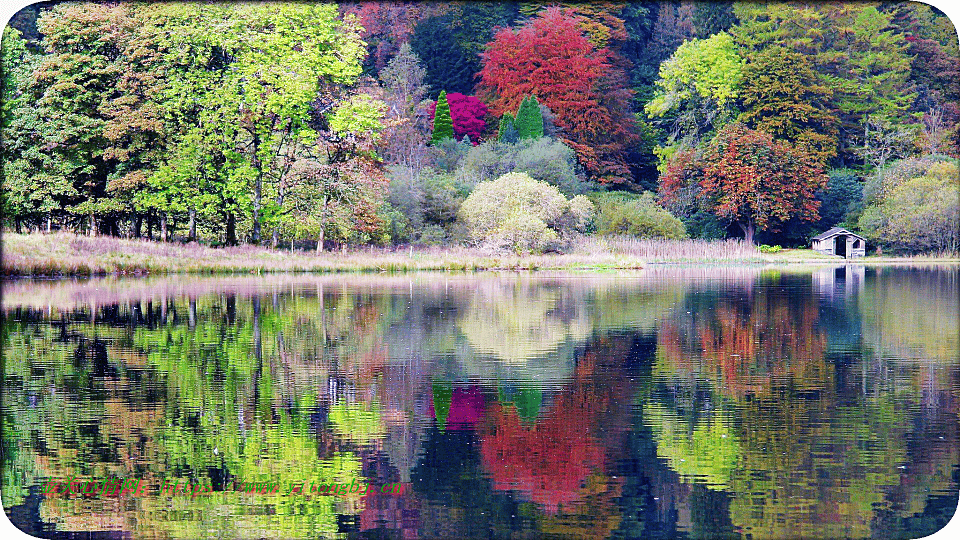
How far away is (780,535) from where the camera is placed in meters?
5.77

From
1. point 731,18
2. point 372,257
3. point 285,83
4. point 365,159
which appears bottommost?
point 372,257

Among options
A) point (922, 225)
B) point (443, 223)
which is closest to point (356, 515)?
point (443, 223)

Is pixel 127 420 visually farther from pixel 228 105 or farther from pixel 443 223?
pixel 443 223

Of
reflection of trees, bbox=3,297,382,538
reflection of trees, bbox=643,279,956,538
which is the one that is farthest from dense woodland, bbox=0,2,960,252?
reflection of trees, bbox=643,279,956,538

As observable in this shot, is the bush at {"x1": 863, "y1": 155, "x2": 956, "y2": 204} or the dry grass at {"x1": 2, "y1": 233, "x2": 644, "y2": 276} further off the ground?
the bush at {"x1": 863, "y1": 155, "x2": 956, "y2": 204}

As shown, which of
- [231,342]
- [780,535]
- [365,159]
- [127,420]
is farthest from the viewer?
[365,159]

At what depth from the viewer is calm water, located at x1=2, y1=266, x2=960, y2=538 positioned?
6.12 m

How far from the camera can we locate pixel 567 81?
176 feet

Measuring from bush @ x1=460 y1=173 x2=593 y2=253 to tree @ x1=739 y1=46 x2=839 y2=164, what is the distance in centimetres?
1829

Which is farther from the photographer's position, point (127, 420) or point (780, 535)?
point (127, 420)

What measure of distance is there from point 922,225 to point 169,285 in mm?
37264

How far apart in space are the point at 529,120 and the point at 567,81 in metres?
4.40

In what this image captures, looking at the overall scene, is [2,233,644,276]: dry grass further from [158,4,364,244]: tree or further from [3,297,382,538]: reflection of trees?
[3,297,382,538]: reflection of trees

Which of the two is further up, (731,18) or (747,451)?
(731,18)
